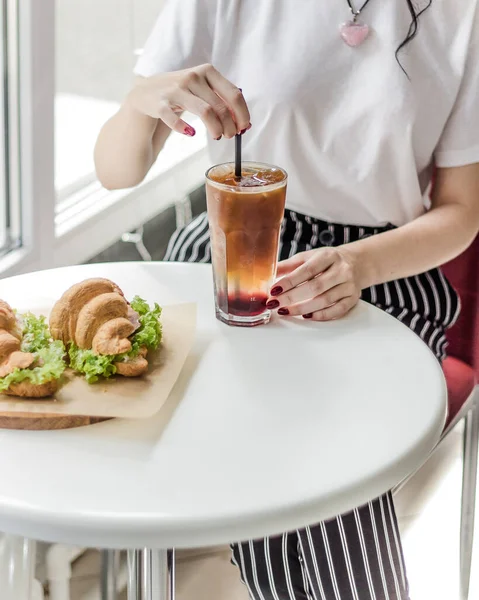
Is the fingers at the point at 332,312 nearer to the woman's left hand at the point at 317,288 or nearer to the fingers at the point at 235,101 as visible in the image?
A: the woman's left hand at the point at 317,288

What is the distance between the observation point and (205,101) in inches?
40.3

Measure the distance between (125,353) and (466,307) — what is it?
0.87m

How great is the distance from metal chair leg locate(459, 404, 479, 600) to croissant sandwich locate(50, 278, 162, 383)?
813 mm

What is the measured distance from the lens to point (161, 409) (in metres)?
0.83

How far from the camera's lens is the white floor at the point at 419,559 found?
1711mm

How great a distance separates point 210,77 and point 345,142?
40 centimetres

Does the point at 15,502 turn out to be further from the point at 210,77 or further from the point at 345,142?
the point at 345,142

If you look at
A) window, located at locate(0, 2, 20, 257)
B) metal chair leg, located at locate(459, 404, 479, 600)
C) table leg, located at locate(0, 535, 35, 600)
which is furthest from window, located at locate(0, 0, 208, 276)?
metal chair leg, located at locate(459, 404, 479, 600)

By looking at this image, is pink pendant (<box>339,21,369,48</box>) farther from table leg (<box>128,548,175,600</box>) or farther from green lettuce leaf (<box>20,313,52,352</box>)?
table leg (<box>128,548,175,600</box>)

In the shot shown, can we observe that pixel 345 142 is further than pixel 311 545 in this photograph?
Yes

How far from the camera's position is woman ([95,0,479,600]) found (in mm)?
1337

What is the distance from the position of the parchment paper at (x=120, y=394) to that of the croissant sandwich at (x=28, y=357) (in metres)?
0.01

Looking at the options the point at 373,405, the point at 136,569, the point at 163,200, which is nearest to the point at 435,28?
→ the point at 373,405

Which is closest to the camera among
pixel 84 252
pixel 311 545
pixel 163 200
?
pixel 311 545
